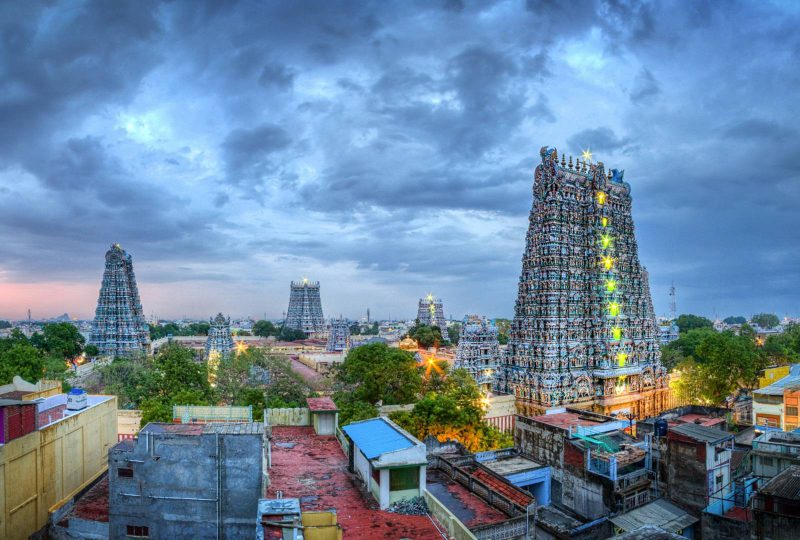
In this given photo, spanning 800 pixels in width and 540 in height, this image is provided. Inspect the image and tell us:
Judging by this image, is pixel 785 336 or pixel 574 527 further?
pixel 785 336

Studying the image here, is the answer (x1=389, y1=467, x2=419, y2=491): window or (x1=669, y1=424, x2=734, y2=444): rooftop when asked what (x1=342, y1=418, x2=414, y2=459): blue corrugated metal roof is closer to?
(x1=389, y1=467, x2=419, y2=491): window

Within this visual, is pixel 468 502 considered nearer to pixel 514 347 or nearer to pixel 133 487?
pixel 133 487

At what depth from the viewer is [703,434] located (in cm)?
2378

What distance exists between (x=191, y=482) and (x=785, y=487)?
65.2 feet

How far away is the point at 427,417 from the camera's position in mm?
29141

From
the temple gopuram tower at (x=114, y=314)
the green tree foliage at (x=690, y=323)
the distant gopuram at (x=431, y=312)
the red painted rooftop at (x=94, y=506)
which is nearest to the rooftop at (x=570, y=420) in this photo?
the red painted rooftop at (x=94, y=506)

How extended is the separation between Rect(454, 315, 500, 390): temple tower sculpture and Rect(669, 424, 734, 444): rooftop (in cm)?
2185

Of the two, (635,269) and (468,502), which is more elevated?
(635,269)

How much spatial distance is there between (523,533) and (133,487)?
11.9m

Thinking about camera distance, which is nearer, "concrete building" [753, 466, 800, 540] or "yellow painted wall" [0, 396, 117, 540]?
"concrete building" [753, 466, 800, 540]

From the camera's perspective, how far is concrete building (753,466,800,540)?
58.5ft

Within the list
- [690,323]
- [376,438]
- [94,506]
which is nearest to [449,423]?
[376,438]

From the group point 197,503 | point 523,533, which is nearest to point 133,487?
point 197,503

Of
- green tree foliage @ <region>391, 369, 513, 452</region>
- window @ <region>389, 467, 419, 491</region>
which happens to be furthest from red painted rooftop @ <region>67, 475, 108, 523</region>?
green tree foliage @ <region>391, 369, 513, 452</region>
